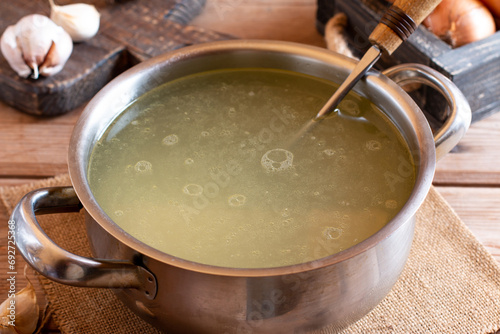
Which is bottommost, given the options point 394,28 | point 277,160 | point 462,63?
point 277,160

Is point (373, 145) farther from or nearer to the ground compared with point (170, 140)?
farther from the ground

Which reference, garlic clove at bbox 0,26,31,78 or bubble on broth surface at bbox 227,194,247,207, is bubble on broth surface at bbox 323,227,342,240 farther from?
garlic clove at bbox 0,26,31,78

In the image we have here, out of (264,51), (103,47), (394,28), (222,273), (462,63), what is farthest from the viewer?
(103,47)

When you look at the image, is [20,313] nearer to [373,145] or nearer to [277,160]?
[277,160]

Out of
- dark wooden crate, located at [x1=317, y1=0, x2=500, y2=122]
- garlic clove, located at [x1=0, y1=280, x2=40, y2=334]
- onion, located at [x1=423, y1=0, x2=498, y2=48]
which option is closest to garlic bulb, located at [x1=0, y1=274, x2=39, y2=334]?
garlic clove, located at [x1=0, y1=280, x2=40, y2=334]

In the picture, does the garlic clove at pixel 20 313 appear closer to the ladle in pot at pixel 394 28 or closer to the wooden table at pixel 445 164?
the wooden table at pixel 445 164

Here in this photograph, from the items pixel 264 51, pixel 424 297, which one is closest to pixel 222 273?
pixel 424 297

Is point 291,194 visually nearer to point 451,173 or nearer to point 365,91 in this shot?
point 365,91
